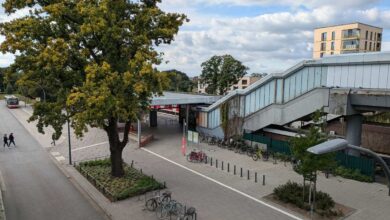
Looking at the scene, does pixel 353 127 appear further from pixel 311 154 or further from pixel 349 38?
pixel 349 38

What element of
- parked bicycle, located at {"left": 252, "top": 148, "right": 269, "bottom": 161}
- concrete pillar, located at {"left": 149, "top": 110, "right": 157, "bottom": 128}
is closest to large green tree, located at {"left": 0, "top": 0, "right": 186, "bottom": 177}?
parked bicycle, located at {"left": 252, "top": 148, "right": 269, "bottom": 161}

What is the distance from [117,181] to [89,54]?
7467mm

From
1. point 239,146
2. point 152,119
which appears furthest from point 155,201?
point 152,119

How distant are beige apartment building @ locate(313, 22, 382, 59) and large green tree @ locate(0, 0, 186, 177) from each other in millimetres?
55724

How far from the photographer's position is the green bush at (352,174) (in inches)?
768

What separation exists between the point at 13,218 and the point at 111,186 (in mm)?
5027

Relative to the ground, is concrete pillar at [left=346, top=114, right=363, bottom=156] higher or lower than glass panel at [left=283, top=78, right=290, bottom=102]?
lower

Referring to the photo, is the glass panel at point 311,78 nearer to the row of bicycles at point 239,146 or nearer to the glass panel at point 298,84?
the glass panel at point 298,84

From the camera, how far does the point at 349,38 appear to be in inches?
2581

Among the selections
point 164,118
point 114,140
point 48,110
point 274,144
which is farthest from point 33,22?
point 164,118

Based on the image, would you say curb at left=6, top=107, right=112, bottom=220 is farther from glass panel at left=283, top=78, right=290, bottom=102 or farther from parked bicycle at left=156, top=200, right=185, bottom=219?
glass panel at left=283, top=78, right=290, bottom=102

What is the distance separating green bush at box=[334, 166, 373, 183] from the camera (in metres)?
19.5

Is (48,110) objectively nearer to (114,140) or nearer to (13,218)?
(114,140)

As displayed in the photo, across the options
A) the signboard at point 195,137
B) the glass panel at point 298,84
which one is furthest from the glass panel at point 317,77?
the signboard at point 195,137
